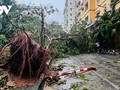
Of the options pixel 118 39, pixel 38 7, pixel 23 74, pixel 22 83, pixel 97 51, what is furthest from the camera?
pixel 38 7

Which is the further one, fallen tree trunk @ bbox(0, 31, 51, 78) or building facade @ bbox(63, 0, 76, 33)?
building facade @ bbox(63, 0, 76, 33)

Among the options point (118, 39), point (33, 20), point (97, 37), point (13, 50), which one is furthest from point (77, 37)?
point (13, 50)

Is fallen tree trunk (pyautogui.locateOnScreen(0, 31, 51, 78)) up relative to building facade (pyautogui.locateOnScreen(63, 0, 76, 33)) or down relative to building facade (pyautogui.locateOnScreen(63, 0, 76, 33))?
down

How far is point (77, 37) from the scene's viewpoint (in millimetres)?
17609

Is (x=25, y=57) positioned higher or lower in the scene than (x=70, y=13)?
lower

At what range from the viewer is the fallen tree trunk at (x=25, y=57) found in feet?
15.7

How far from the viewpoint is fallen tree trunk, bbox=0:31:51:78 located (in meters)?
4.78

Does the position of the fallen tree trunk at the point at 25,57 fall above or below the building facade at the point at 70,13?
below

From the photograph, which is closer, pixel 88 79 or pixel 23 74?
pixel 23 74

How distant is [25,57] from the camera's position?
15.5ft

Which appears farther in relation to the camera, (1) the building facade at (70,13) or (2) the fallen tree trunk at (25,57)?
(1) the building facade at (70,13)

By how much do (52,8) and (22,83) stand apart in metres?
25.1

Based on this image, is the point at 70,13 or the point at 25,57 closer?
the point at 25,57

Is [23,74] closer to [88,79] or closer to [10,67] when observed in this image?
[10,67]
